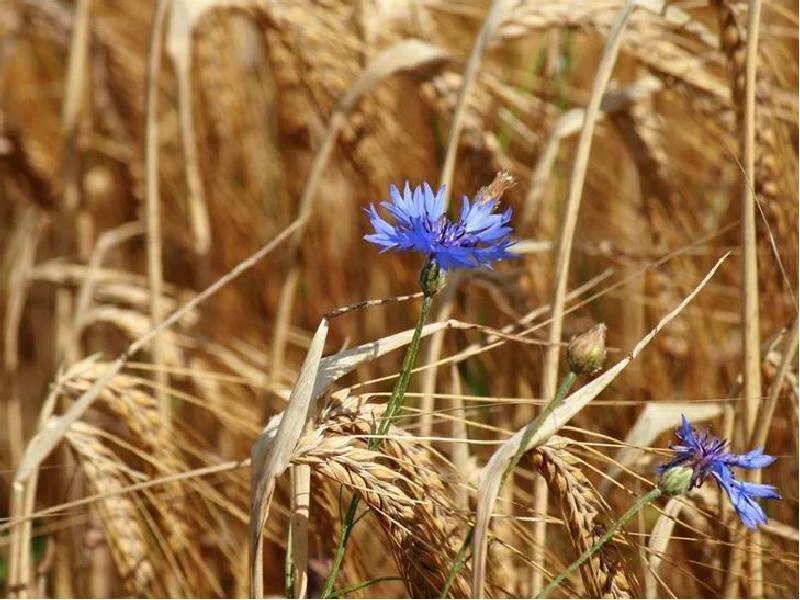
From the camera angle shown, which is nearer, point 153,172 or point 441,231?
point 441,231

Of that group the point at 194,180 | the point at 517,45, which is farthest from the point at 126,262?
the point at 517,45

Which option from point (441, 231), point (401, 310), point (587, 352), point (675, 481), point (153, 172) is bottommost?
point (675, 481)

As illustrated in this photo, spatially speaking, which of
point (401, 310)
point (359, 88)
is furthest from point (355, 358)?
point (401, 310)

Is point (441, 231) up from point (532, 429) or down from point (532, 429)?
up

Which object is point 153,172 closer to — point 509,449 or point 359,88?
point 359,88

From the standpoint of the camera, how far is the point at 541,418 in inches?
28.4

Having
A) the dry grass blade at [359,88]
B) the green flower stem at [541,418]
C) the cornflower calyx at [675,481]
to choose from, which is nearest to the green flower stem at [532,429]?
the green flower stem at [541,418]

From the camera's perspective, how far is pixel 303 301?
204 centimetres

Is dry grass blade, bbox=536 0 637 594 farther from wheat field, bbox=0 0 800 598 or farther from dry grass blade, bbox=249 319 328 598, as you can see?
dry grass blade, bbox=249 319 328 598

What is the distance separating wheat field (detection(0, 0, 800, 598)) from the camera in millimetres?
865

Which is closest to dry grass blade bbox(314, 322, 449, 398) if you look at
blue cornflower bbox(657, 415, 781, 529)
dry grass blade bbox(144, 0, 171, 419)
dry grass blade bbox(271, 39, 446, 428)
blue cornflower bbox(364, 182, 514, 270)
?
blue cornflower bbox(364, 182, 514, 270)

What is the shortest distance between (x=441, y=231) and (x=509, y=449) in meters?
0.19

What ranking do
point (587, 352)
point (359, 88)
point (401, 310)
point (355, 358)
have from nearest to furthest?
point (587, 352) < point (355, 358) < point (359, 88) < point (401, 310)

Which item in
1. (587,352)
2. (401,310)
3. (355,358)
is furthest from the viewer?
(401,310)
